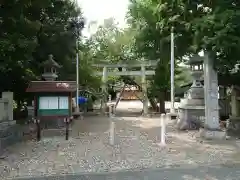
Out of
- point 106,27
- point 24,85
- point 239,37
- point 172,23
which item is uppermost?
point 106,27

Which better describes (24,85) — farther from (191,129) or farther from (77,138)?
(191,129)

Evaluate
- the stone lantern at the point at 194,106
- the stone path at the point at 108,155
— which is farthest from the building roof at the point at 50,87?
the stone lantern at the point at 194,106

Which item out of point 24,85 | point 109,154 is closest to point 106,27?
point 24,85

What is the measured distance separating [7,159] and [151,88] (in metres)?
18.3

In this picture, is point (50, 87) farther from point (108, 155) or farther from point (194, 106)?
point (194, 106)

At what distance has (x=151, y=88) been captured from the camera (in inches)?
1069

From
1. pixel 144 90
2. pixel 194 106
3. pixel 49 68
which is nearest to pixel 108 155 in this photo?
pixel 49 68

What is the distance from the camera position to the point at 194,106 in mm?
16609

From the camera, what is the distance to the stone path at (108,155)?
8797 mm

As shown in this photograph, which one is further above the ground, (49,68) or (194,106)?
(49,68)

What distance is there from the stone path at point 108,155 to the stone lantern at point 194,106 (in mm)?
2454

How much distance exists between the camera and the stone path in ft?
28.9

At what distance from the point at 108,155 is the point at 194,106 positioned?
7561mm

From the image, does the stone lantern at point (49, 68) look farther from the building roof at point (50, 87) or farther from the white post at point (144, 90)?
the white post at point (144, 90)
